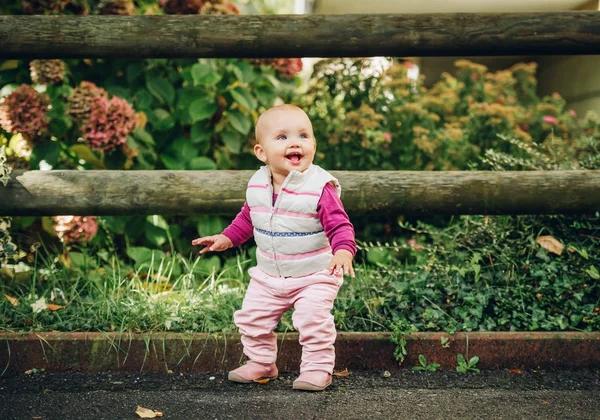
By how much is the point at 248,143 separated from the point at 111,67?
914mm

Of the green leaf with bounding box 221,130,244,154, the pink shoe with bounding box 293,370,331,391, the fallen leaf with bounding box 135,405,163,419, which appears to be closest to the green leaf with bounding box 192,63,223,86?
the green leaf with bounding box 221,130,244,154

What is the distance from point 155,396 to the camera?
2422mm

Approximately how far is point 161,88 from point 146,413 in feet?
7.10

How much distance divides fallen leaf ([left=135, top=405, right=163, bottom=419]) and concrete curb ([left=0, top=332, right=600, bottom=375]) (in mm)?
455

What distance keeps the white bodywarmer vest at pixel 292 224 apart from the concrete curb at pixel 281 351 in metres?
0.38

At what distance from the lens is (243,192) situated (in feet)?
9.23

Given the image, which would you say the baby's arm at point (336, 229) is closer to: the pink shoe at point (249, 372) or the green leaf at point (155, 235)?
the pink shoe at point (249, 372)

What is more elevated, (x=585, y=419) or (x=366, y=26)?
(x=366, y=26)

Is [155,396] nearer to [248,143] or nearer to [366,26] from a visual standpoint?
[366,26]

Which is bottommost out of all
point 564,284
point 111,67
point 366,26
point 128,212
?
point 564,284

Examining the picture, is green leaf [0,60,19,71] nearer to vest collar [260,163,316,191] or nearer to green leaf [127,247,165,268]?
green leaf [127,247,165,268]

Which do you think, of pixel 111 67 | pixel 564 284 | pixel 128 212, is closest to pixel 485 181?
pixel 564 284

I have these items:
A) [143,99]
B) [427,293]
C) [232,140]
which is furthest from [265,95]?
[427,293]

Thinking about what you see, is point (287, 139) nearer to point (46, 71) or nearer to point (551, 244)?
point (551, 244)
